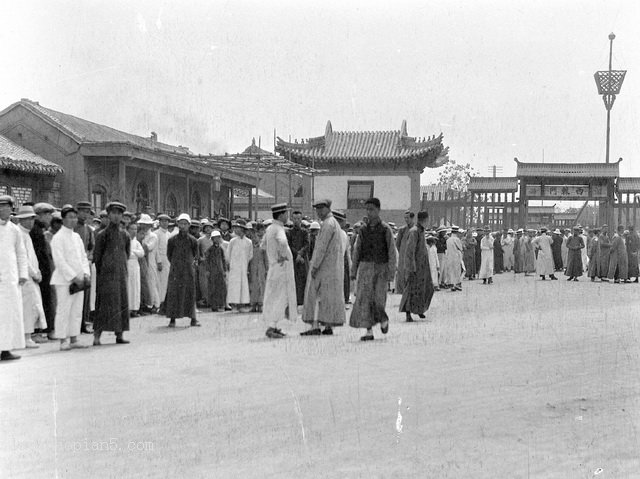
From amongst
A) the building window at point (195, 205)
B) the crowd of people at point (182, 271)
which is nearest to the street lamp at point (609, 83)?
the building window at point (195, 205)

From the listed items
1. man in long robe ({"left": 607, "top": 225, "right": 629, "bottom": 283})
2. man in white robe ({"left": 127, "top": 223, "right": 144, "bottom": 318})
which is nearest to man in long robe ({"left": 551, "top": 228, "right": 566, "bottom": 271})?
man in long robe ({"left": 607, "top": 225, "right": 629, "bottom": 283})

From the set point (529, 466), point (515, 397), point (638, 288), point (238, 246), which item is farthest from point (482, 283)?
point (529, 466)

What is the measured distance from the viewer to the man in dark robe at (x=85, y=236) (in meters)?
9.60

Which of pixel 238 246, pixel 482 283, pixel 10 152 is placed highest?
pixel 10 152

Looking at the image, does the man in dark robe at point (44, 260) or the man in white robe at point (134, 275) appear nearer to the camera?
the man in dark robe at point (44, 260)

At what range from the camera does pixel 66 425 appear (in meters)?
4.75

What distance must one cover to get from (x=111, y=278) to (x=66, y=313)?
66cm

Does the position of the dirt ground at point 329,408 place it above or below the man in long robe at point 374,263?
below

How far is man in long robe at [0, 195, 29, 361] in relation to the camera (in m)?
7.07

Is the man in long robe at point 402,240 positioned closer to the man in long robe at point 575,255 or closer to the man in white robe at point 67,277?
the man in white robe at point 67,277

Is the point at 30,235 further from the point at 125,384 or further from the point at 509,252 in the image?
the point at 509,252

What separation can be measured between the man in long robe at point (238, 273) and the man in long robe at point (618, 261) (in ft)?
38.2

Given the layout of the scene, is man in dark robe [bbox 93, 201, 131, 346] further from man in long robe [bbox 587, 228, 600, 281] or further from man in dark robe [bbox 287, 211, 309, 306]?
man in long robe [bbox 587, 228, 600, 281]

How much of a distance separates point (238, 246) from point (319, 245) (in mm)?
3988
